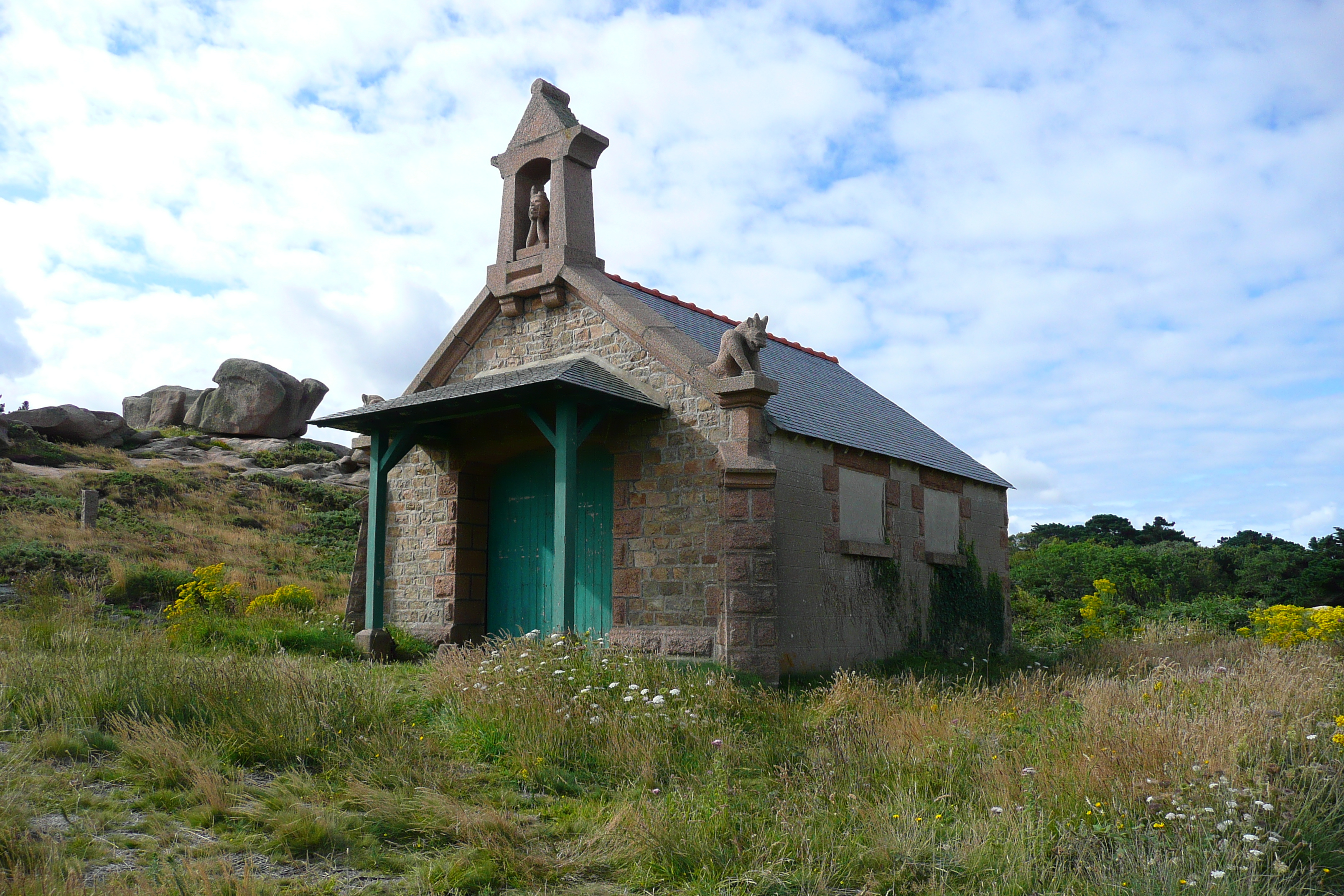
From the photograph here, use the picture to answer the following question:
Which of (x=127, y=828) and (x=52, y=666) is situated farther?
(x=52, y=666)

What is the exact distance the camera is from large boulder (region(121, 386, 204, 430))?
37.3 meters

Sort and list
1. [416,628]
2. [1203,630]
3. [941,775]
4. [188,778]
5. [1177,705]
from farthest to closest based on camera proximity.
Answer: [1203,630] → [416,628] → [1177,705] → [941,775] → [188,778]

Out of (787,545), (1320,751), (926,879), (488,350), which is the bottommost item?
(926,879)

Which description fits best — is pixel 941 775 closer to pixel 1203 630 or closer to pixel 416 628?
pixel 416 628

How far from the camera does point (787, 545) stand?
1071 centimetres

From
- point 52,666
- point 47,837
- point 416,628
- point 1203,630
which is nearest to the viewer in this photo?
Result: point 47,837

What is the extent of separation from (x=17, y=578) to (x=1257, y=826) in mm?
16431

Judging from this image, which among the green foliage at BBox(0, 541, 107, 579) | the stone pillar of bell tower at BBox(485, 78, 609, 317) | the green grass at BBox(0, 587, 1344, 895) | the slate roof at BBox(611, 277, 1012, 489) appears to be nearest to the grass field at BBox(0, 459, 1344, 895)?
the green grass at BBox(0, 587, 1344, 895)

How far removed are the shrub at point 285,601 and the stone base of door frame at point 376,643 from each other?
7.76ft

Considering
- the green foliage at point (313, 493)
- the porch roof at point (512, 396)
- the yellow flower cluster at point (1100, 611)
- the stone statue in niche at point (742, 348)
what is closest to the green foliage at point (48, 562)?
the porch roof at point (512, 396)

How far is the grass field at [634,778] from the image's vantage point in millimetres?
4684

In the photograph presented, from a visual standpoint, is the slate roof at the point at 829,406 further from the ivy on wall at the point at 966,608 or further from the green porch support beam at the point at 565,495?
the green porch support beam at the point at 565,495

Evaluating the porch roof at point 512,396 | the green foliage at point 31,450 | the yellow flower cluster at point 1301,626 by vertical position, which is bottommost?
the yellow flower cluster at point 1301,626

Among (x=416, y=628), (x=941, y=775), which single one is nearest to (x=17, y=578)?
(x=416, y=628)
